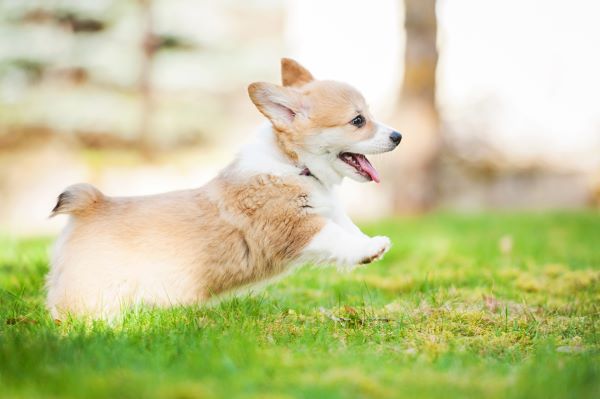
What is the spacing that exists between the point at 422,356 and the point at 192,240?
1.42 m

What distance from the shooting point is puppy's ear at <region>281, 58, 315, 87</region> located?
14.8 ft

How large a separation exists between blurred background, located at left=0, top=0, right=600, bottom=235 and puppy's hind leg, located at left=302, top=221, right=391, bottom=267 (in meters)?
8.48

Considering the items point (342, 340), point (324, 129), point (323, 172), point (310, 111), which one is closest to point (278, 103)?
point (310, 111)

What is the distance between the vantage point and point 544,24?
14430 mm

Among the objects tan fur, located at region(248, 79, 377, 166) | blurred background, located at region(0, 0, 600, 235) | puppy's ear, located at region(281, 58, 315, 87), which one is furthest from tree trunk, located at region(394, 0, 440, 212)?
tan fur, located at region(248, 79, 377, 166)

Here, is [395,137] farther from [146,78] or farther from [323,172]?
[146,78]

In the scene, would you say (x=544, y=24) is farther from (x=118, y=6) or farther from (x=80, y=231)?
(x=80, y=231)

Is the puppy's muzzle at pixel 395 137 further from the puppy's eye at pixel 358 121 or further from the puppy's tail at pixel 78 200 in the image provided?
the puppy's tail at pixel 78 200

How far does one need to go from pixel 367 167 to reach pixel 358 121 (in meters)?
0.27

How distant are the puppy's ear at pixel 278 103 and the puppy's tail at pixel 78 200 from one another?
3.37 ft

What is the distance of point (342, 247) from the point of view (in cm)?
353

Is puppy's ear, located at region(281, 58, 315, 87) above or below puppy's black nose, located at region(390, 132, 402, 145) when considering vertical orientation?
above

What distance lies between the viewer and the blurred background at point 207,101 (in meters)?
12.8

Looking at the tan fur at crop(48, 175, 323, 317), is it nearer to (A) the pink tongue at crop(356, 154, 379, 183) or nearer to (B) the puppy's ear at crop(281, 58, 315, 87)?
(A) the pink tongue at crop(356, 154, 379, 183)
